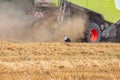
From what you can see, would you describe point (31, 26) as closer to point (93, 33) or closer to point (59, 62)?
point (93, 33)

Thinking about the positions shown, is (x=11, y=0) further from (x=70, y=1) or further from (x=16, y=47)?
(x=16, y=47)

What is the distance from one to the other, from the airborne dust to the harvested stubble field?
3.77 metres

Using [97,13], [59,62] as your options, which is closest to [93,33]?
[97,13]

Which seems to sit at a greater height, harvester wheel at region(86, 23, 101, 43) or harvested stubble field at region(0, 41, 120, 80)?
harvested stubble field at region(0, 41, 120, 80)

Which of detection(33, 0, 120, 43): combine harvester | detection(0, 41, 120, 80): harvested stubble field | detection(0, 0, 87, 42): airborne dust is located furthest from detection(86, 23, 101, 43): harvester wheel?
detection(0, 41, 120, 80): harvested stubble field

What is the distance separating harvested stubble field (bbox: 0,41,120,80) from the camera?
9.54 metres

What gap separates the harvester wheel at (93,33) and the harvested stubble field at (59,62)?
3.43 meters

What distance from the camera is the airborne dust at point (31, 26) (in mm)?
18141

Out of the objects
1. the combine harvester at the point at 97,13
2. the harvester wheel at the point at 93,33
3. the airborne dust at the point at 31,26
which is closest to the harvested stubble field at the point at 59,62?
the combine harvester at the point at 97,13

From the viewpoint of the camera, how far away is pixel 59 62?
10.8m

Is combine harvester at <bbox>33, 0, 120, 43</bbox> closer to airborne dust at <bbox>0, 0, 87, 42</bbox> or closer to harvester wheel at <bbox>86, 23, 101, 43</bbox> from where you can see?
harvester wheel at <bbox>86, 23, 101, 43</bbox>

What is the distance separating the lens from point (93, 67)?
10.6 meters

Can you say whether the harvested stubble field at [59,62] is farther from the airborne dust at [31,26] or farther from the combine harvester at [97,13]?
the airborne dust at [31,26]

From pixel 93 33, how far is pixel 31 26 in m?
2.32
